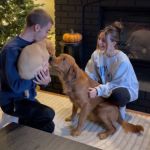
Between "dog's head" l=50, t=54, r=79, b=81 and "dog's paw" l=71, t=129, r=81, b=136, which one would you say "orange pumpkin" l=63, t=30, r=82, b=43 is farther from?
"dog's paw" l=71, t=129, r=81, b=136

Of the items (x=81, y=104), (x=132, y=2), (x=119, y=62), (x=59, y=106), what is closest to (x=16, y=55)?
(x=81, y=104)

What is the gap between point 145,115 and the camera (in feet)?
8.32

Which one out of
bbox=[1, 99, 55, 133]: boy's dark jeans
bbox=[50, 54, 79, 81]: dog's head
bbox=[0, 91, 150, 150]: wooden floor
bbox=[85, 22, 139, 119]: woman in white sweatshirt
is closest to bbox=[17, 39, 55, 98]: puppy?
bbox=[1, 99, 55, 133]: boy's dark jeans

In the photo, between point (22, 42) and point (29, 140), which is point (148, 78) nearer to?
point (22, 42)

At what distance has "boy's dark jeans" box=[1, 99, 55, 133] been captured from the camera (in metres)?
1.79

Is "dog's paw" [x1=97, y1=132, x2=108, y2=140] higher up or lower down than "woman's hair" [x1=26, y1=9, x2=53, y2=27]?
lower down

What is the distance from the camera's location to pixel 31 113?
5.92 ft

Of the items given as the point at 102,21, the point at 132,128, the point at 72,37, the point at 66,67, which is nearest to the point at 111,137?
the point at 132,128

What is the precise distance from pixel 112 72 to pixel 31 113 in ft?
2.77

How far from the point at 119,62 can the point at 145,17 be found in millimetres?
899

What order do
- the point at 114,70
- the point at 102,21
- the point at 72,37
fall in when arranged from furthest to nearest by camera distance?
the point at 102,21 < the point at 72,37 < the point at 114,70

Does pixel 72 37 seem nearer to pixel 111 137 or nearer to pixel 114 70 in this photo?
pixel 114 70

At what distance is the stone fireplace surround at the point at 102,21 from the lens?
2828 millimetres

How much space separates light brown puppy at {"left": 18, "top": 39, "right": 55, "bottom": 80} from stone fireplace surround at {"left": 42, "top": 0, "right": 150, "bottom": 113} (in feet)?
4.60
